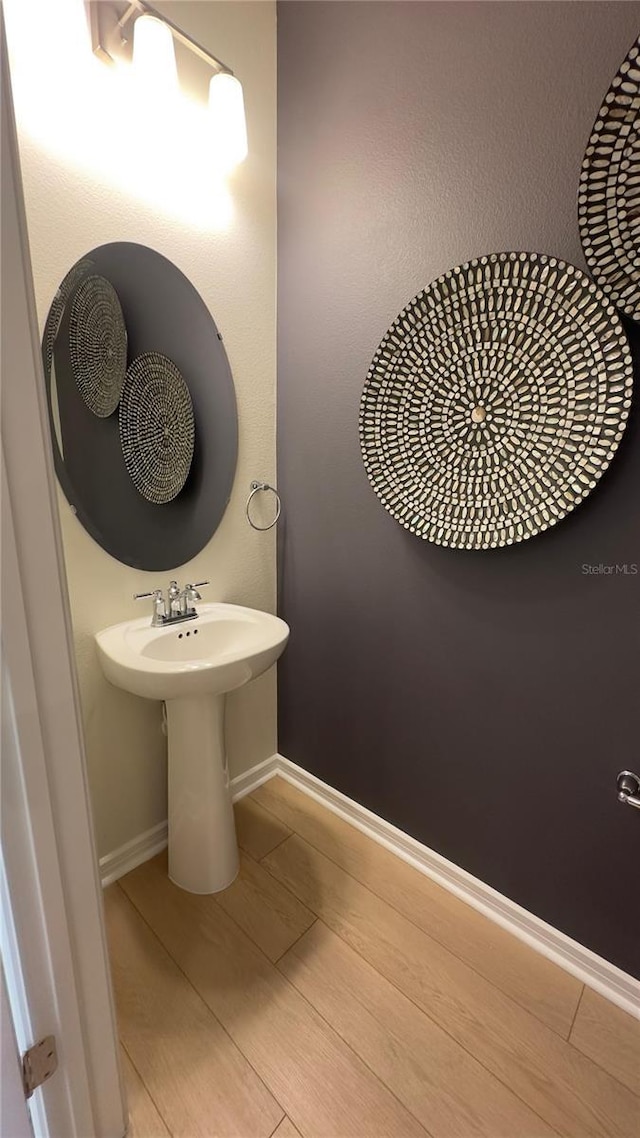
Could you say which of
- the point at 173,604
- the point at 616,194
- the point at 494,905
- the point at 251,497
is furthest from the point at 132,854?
the point at 616,194

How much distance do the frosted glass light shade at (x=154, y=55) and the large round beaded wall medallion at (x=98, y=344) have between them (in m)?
0.45

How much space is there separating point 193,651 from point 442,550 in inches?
30.2

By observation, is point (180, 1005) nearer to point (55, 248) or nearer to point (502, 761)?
point (502, 761)

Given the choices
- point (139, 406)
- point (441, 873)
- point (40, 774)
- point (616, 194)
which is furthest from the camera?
point (441, 873)

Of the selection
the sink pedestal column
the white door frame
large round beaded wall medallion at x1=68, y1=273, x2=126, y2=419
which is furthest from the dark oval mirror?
the white door frame

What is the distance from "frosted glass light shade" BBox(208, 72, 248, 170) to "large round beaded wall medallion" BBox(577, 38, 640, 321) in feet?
2.98

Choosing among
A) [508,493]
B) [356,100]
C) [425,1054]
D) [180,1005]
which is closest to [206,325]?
[356,100]

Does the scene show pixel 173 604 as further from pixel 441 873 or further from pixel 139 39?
pixel 139 39

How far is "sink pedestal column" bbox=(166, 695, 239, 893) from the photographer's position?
129 cm

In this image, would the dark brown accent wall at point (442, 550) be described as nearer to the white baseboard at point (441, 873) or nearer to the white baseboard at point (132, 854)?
the white baseboard at point (441, 873)

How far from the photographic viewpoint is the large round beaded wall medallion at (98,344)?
115cm

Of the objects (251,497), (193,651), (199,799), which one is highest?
(251,497)

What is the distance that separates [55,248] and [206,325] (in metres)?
0.42

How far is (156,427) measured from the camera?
4.34 feet
